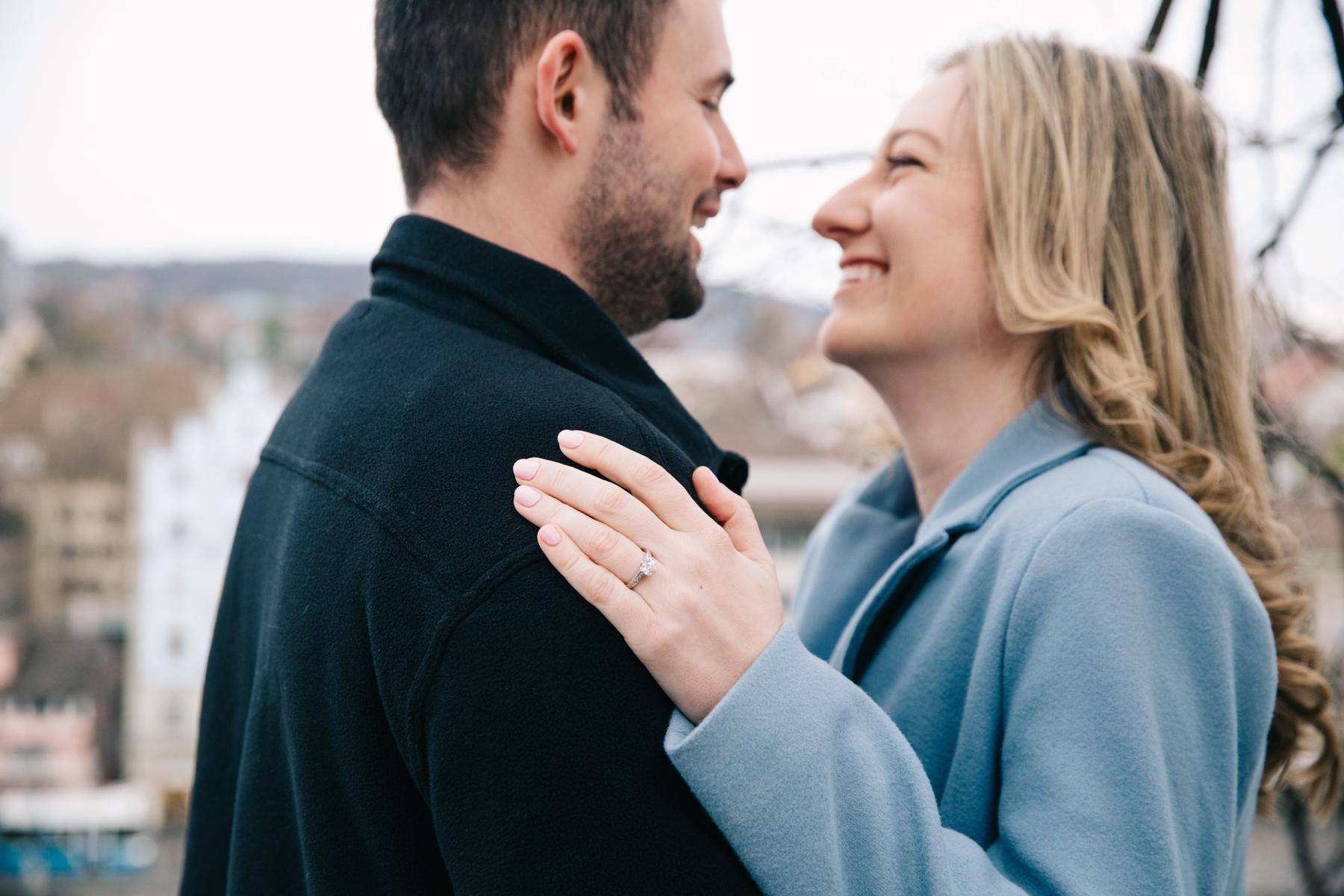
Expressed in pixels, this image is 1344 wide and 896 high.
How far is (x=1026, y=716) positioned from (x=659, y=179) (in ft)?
Result: 2.75

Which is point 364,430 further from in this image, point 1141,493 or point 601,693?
point 1141,493

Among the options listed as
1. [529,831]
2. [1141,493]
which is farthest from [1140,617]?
[529,831]

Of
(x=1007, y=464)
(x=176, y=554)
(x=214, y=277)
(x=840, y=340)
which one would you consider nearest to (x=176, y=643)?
(x=176, y=554)

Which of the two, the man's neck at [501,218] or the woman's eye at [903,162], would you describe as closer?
the man's neck at [501,218]

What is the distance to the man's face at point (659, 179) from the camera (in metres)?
1.47

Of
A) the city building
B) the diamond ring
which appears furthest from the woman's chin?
the city building

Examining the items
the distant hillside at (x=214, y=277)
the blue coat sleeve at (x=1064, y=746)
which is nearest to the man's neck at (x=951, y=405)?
the blue coat sleeve at (x=1064, y=746)

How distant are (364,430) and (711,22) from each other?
791 millimetres

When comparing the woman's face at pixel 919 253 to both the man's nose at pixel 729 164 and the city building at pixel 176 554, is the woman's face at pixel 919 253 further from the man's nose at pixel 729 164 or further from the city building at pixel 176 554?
the city building at pixel 176 554

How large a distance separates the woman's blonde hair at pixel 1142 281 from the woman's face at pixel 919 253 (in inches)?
1.7

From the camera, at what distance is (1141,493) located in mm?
1473

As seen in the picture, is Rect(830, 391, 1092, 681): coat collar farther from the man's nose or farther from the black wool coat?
the man's nose

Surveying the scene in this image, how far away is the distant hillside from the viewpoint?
14008 millimetres

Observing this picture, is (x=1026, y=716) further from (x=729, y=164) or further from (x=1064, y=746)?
(x=729, y=164)
